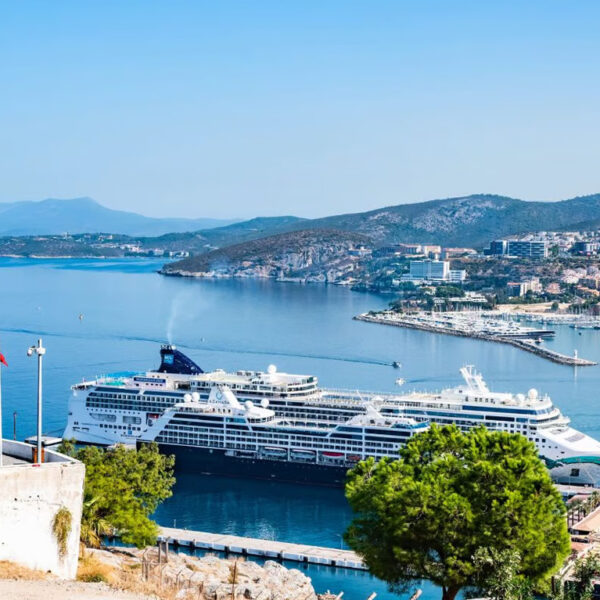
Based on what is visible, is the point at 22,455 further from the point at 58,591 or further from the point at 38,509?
the point at 58,591

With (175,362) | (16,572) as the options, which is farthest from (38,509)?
(175,362)

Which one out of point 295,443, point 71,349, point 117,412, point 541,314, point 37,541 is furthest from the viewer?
point 541,314

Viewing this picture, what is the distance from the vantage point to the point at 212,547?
21422 millimetres

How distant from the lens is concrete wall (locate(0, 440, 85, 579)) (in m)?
9.89

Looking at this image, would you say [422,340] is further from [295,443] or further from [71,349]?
[295,443]

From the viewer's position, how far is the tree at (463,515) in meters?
12.6

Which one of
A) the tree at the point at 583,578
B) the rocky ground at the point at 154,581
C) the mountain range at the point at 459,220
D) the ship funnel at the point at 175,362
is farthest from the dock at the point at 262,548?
the mountain range at the point at 459,220

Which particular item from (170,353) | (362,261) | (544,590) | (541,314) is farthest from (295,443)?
(362,261)

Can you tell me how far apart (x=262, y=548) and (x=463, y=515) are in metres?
9.31

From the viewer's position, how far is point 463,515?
12586 mm

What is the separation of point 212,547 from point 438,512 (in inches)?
377

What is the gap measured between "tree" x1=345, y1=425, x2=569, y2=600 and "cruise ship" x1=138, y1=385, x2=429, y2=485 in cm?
1367

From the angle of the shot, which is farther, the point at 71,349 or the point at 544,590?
the point at 71,349

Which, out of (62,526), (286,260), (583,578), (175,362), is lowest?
(583,578)
